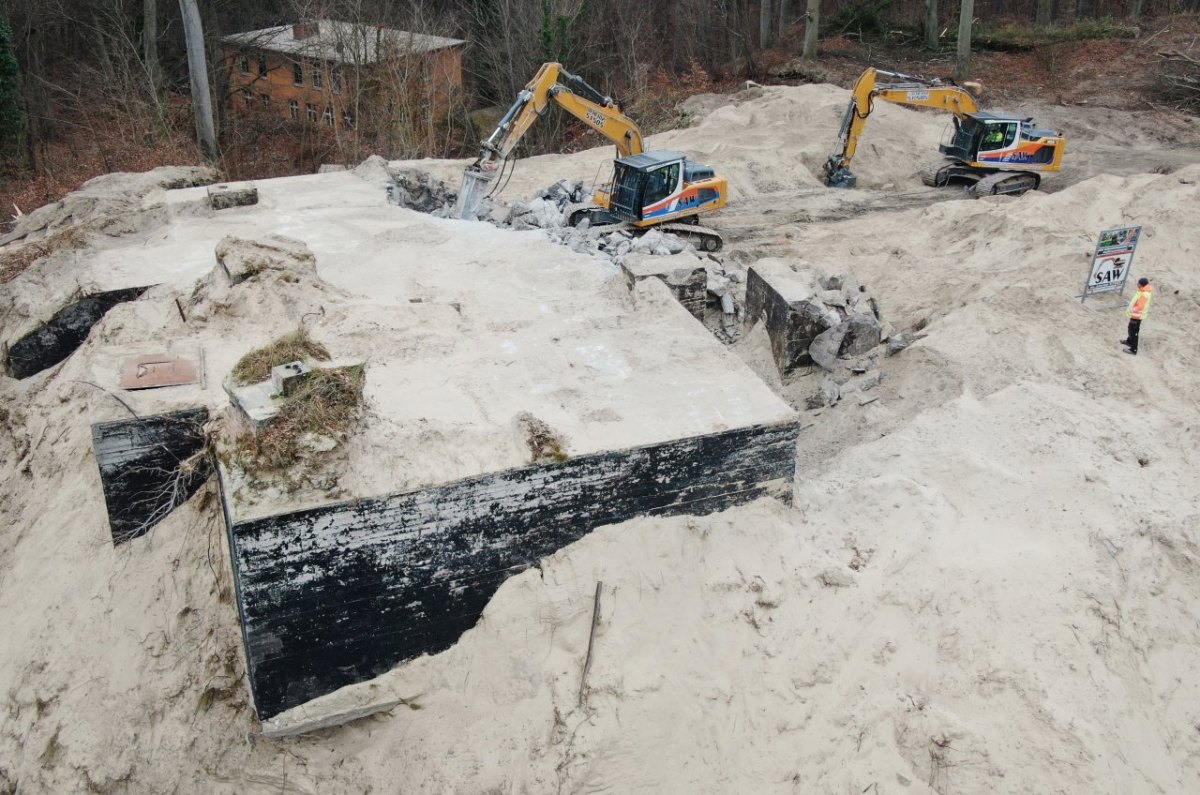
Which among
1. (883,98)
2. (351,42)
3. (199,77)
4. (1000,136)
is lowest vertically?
(1000,136)

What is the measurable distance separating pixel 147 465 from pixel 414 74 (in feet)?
55.0

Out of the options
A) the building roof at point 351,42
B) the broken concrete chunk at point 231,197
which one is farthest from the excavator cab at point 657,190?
the building roof at point 351,42

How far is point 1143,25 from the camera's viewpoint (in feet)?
89.4

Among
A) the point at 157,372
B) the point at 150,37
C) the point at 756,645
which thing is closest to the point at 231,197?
the point at 157,372

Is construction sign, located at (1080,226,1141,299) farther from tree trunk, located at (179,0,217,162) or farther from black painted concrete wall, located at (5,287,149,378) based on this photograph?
tree trunk, located at (179,0,217,162)

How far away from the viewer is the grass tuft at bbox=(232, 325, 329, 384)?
6.90 metres

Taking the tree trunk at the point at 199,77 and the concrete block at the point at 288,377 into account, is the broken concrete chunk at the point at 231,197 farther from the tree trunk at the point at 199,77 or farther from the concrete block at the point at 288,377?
the concrete block at the point at 288,377

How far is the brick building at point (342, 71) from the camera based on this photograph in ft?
69.8

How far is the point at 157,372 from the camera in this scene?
25.1 feet

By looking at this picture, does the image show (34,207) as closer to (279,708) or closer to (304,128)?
(304,128)

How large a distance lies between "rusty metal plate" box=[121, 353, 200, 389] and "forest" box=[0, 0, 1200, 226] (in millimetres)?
11260

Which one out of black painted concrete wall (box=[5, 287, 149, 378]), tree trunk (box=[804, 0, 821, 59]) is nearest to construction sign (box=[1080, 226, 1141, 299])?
black painted concrete wall (box=[5, 287, 149, 378])

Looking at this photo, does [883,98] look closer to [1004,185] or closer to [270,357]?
[1004,185]

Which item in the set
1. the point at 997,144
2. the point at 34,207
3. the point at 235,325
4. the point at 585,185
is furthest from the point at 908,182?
the point at 34,207
